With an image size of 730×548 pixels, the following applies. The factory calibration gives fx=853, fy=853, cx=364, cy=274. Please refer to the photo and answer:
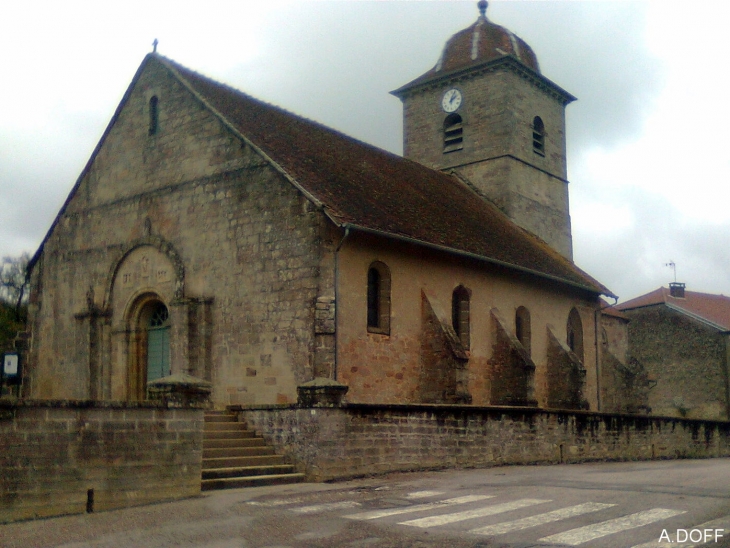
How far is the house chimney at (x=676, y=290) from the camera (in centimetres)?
4456

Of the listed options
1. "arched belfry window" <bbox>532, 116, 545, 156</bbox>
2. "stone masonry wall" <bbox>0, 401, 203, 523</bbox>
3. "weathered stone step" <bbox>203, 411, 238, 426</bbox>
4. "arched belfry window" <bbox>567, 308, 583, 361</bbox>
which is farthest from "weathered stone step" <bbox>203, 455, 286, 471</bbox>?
"arched belfry window" <bbox>532, 116, 545, 156</bbox>

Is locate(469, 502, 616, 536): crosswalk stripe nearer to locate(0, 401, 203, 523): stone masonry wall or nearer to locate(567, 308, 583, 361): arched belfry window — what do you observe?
locate(0, 401, 203, 523): stone masonry wall

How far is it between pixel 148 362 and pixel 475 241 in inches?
367

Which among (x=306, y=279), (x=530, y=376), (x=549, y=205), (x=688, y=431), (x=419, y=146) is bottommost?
(x=688, y=431)

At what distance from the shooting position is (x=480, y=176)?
3156 cm

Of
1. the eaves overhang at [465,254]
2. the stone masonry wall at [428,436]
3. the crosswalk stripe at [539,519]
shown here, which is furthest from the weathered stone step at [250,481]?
the eaves overhang at [465,254]

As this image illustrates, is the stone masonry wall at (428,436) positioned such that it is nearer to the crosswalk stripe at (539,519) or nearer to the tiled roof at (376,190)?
the tiled roof at (376,190)

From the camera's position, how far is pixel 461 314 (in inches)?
888

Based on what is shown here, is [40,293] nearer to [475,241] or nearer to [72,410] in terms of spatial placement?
[475,241]

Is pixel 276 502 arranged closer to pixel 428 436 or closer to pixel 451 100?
pixel 428 436

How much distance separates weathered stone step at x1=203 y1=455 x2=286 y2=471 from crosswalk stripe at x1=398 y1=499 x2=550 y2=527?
5.03m

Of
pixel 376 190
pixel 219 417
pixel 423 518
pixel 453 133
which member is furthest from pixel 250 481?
pixel 453 133

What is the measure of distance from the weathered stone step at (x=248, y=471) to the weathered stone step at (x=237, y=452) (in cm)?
49

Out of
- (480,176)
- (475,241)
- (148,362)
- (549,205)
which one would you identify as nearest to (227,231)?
(148,362)
